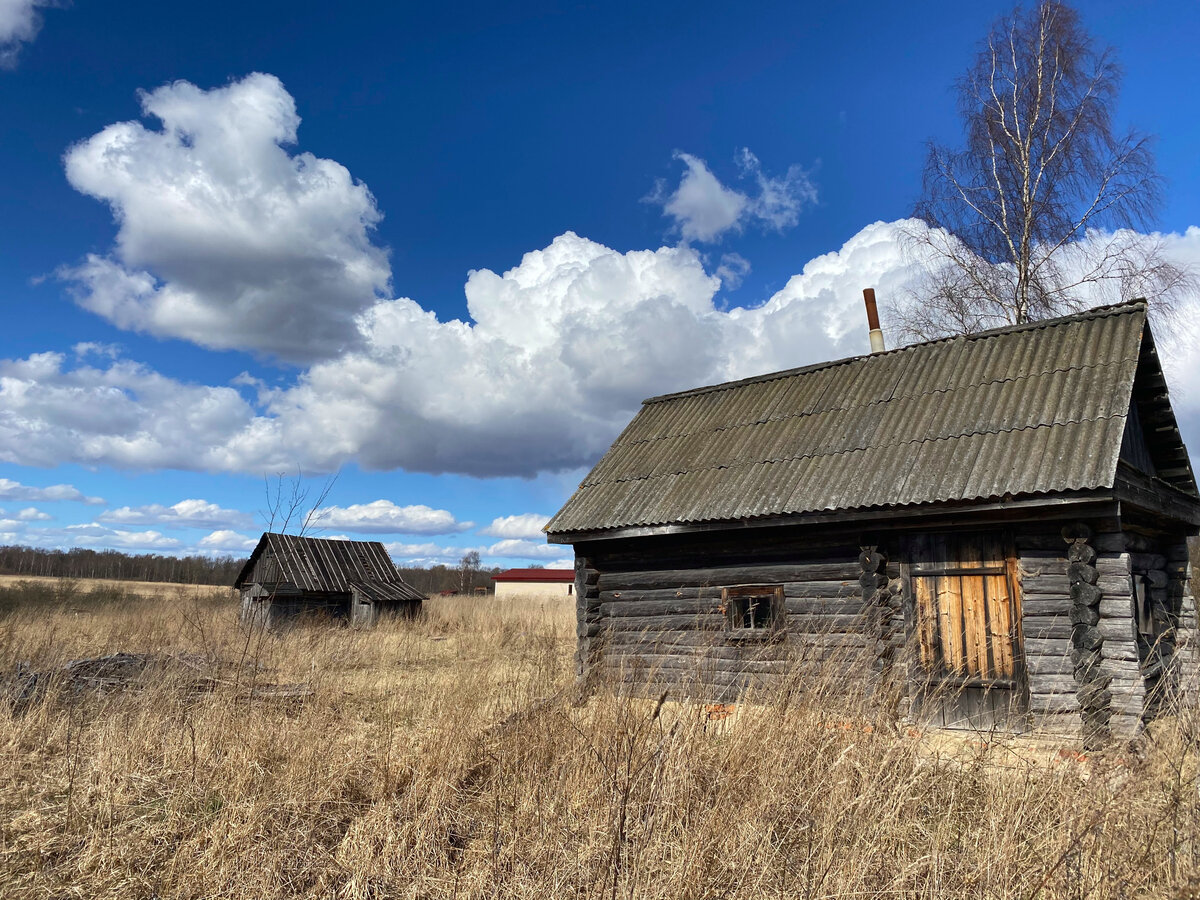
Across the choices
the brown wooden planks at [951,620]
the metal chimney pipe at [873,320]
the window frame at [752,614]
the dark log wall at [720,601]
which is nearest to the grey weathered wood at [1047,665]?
the brown wooden planks at [951,620]

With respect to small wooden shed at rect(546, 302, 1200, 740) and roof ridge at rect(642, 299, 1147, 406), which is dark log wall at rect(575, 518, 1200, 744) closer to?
small wooden shed at rect(546, 302, 1200, 740)

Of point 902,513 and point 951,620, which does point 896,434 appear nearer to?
point 902,513

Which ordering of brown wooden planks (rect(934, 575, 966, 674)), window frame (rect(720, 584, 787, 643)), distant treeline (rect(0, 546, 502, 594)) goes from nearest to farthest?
1. brown wooden planks (rect(934, 575, 966, 674))
2. window frame (rect(720, 584, 787, 643))
3. distant treeline (rect(0, 546, 502, 594))

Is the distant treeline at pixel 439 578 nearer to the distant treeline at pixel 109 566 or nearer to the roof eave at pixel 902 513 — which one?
the distant treeline at pixel 109 566

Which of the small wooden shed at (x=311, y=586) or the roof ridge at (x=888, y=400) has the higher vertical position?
the roof ridge at (x=888, y=400)

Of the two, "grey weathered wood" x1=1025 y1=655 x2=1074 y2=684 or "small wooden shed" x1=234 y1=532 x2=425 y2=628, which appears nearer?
"grey weathered wood" x1=1025 y1=655 x2=1074 y2=684

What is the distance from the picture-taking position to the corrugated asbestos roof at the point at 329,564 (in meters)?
22.9

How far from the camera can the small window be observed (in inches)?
374

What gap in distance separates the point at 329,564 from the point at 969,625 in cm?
2101

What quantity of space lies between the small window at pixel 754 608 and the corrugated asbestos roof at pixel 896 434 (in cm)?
111

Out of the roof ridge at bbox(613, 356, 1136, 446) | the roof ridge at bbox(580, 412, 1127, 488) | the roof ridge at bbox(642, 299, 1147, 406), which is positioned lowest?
the roof ridge at bbox(580, 412, 1127, 488)

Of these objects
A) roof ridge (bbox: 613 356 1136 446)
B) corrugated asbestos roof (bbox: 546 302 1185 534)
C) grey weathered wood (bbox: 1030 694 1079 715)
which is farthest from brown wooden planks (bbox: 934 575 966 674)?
roof ridge (bbox: 613 356 1136 446)

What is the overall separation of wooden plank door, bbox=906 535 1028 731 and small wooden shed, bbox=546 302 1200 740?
0.08ft

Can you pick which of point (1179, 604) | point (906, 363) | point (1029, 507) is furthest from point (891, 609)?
point (1179, 604)
